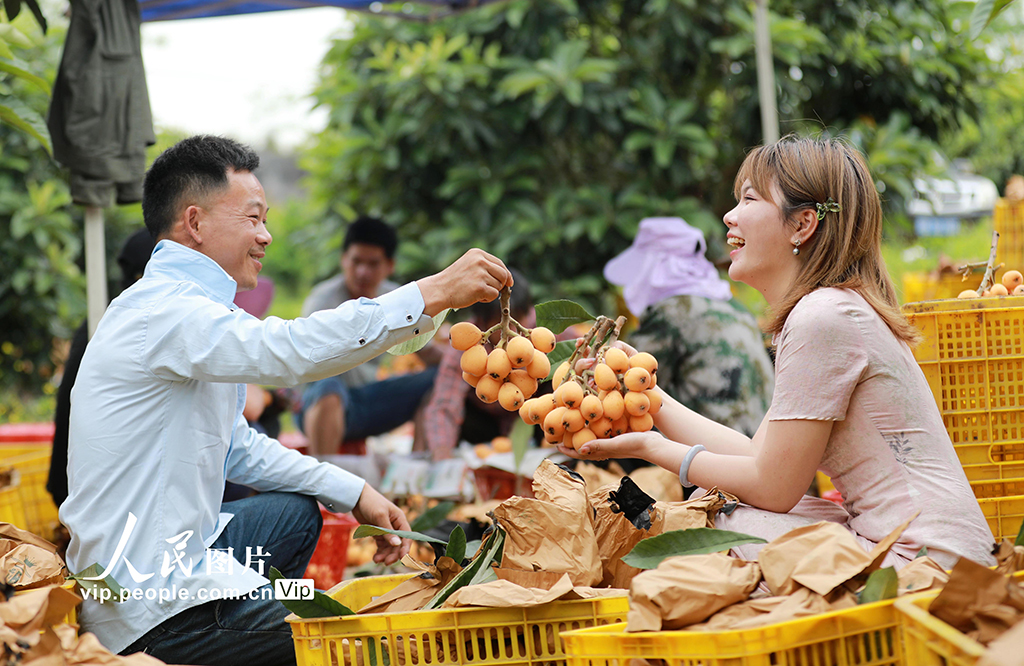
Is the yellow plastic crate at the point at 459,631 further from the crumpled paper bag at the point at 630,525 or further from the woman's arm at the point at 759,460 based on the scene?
the woman's arm at the point at 759,460

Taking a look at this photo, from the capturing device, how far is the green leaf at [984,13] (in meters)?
2.05

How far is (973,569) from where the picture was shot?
1.22 m

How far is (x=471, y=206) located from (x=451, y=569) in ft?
12.1

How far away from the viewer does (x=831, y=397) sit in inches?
65.0

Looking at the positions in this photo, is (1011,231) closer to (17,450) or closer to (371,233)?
(371,233)

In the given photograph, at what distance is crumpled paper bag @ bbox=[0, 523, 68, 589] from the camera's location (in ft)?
5.57

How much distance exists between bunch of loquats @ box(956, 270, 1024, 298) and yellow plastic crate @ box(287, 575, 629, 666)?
1.23 meters

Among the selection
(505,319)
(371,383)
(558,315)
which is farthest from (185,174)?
(371,383)

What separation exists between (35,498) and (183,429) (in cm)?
→ 172

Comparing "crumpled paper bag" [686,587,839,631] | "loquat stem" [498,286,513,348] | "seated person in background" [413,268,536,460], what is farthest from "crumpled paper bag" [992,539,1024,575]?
"seated person in background" [413,268,536,460]

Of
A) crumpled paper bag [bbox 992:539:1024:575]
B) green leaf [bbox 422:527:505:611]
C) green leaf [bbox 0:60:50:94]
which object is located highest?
green leaf [bbox 0:60:50:94]

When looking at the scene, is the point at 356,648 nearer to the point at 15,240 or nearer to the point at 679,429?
the point at 679,429

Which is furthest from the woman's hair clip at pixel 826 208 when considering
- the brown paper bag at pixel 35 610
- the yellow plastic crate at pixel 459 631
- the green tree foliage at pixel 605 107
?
the green tree foliage at pixel 605 107

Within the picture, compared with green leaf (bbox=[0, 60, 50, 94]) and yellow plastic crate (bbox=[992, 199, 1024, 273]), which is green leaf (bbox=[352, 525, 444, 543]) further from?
yellow plastic crate (bbox=[992, 199, 1024, 273])
